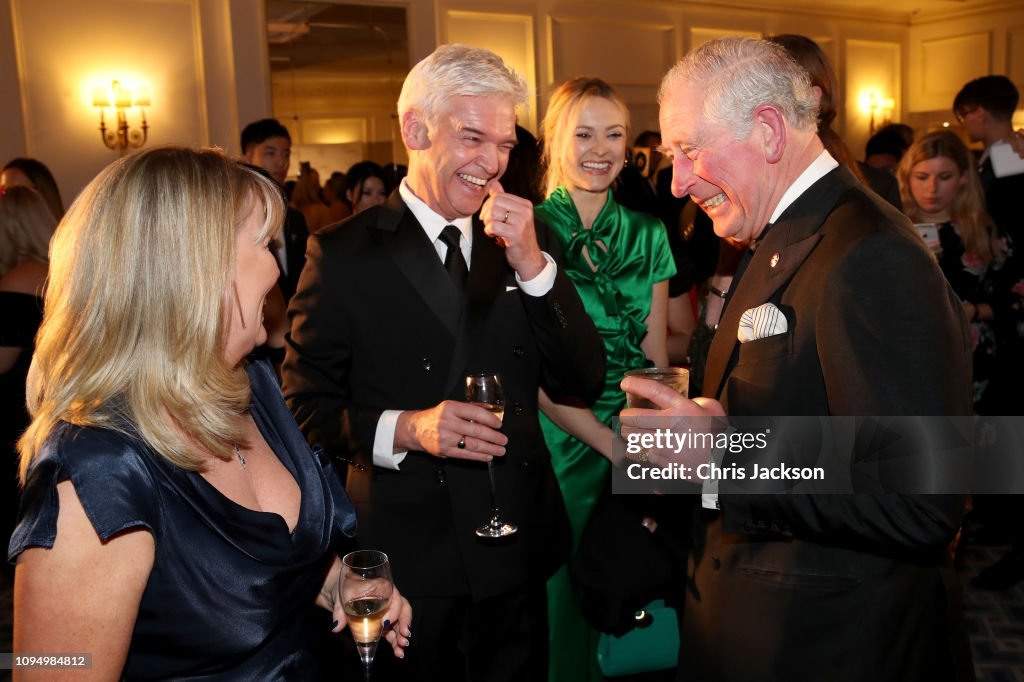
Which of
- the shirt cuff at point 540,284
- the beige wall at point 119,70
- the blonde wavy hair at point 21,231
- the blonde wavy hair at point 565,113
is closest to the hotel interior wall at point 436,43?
the beige wall at point 119,70

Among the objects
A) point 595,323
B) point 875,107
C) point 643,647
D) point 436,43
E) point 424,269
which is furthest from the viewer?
point 875,107

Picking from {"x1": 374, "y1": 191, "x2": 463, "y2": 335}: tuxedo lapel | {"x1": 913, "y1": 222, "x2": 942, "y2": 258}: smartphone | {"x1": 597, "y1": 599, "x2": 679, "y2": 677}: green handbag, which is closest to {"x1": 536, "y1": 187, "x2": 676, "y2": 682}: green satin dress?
→ {"x1": 597, "y1": 599, "x2": 679, "y2": 677}: green handbag

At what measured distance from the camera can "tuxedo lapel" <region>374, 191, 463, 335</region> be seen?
212 cm

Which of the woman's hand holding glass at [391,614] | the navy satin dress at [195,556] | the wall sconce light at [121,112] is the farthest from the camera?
the wall sconce light at [121,112]

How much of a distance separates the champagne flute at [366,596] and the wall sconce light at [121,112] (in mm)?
6815

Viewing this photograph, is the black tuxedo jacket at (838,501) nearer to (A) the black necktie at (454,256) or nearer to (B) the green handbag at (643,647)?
(A) the black necktie at (454,256)

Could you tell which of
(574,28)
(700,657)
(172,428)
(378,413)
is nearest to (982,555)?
(700,657)

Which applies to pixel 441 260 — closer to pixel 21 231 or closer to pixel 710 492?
pixel 710 492

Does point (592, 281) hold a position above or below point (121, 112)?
below

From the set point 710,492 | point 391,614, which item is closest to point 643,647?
point 710,492

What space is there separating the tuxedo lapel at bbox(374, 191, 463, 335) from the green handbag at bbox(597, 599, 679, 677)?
1.20m

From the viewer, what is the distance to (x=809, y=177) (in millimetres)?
1647

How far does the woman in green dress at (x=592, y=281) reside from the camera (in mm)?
2762

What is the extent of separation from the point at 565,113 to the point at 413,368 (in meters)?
1.32
